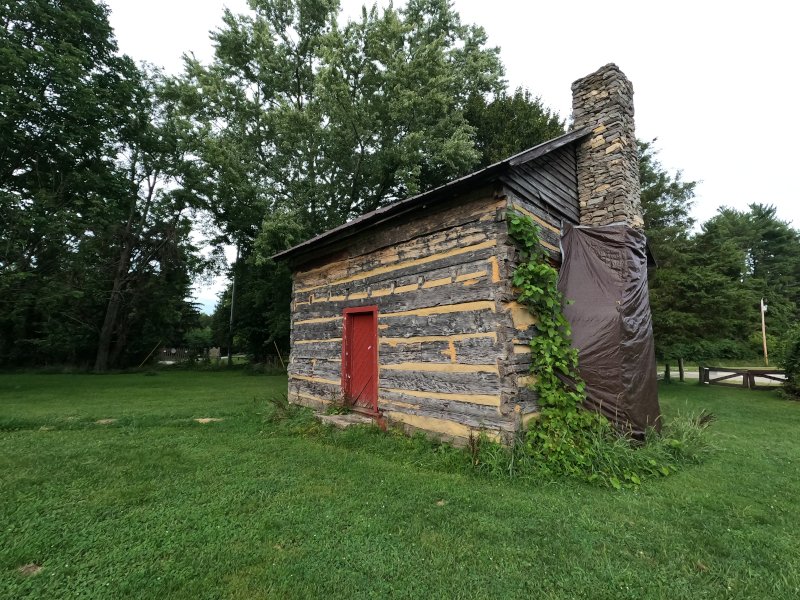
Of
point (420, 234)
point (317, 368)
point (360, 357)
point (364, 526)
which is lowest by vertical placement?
point (364, 526)

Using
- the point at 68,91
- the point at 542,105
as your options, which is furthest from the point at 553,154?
the point at 68,91

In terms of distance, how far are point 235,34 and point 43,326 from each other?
22814 mm

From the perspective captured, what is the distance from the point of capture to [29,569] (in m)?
2.91

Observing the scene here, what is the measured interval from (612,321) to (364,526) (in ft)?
14.8

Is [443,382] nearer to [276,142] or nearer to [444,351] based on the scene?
[444,351]

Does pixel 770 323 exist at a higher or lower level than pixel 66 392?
higher

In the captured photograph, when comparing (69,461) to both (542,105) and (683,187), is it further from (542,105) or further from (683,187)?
(683,187)

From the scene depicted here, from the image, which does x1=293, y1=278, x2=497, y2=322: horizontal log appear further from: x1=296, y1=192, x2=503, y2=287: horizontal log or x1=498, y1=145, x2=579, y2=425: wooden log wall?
x1=296, y1=192, x2=503, y2=287: horizontal log

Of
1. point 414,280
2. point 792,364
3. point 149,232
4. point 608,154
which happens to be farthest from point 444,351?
point 149,232

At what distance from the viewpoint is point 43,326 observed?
25094mm

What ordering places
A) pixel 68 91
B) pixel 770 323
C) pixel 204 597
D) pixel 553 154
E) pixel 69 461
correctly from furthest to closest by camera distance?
pixel 770 323 < pixel 68 91 < pixel 553 154 < pixel 69 461 < pixel 204 597

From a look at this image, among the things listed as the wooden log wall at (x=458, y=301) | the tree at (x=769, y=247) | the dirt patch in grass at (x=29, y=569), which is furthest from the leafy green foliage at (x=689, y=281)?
the tree at (x=769, y=247)

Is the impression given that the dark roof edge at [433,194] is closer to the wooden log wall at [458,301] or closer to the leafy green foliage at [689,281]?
the wooden log wall at [458,301]

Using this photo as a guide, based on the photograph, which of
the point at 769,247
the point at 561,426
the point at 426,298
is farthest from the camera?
the point at 769,247
